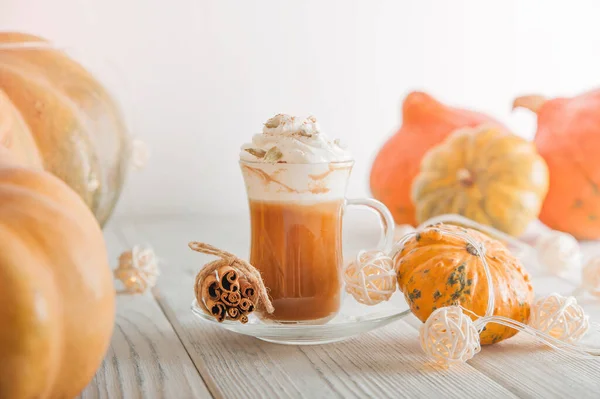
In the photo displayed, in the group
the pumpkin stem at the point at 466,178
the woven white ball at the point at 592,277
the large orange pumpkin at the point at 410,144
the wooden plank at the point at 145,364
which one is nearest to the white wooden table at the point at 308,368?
the wooden plank at the point at 145,364

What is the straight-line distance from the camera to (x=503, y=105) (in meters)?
1.91

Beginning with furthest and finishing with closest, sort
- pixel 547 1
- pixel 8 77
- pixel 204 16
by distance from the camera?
pixel 547 1, pixel 204 16, pixel 8 77

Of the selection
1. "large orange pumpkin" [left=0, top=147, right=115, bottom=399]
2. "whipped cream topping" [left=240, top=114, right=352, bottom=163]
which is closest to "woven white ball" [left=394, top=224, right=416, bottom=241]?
"whipped cream topping" [left=240, top=114, right=352, bottom=163]

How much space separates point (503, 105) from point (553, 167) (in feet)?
1.75

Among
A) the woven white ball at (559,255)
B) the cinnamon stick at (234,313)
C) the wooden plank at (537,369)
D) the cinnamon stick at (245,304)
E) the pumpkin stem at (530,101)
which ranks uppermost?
the pumpkin stem at (530,101)

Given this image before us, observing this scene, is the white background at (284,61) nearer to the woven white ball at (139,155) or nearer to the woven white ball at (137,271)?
the woven white ball at (139,155)

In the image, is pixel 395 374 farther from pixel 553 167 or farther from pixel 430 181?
pixel 553 167

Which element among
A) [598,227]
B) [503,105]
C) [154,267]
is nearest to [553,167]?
[598,227]

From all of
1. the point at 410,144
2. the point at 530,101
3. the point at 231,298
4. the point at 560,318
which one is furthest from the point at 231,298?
the point at 530,101

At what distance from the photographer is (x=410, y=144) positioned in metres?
1.47

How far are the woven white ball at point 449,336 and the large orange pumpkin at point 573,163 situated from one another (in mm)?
738

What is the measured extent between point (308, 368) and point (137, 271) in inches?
15.2

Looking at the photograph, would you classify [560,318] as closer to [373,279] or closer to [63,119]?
[373,279]

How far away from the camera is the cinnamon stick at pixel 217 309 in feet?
2.52
